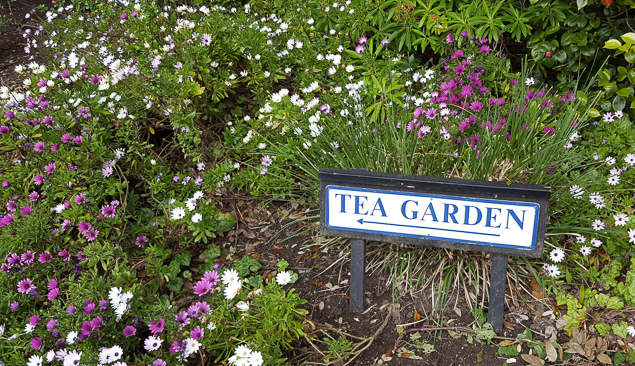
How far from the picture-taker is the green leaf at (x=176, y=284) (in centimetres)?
237

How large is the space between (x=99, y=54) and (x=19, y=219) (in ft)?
5.79

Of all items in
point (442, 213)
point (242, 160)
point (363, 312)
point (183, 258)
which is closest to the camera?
point (442, 213)

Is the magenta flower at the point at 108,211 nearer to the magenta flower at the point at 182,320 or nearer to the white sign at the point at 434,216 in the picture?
the magenta flower at the point at 182,320

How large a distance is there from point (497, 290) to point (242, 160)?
1753mm

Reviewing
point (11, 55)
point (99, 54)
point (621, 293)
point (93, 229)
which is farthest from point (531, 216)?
point (11, 55)

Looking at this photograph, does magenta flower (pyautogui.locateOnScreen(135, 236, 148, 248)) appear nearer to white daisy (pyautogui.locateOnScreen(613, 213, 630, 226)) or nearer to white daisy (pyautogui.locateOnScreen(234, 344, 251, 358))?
white daisy (pyautogui.locateOnScreen(234, 344, 251, 358))

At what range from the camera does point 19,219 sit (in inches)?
96.7

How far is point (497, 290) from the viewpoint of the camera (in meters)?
1.90

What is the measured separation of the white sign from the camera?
171 cm

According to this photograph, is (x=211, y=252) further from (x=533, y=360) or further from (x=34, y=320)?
(x=533, y=360)

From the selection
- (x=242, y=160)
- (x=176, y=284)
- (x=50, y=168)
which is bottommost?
(x=176, y=284)

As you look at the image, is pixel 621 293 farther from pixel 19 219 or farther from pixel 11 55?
pixel 11 55

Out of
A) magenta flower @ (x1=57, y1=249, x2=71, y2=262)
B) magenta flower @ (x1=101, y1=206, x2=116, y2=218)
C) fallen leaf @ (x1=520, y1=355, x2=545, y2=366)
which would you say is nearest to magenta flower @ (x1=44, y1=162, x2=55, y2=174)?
magenta flower @ (x1=101, y1=206, x2=116, y2=218)

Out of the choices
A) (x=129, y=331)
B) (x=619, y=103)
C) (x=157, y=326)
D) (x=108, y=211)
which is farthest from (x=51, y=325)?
(x=619, y=103)
